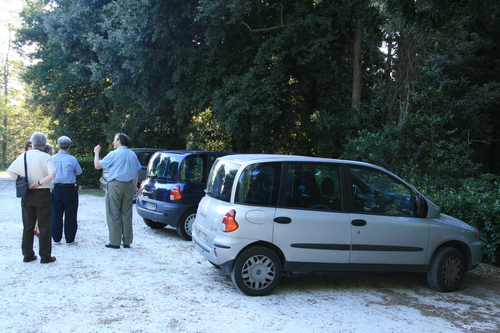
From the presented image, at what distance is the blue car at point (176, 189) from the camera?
29.2 ft

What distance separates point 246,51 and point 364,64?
15.6 ft

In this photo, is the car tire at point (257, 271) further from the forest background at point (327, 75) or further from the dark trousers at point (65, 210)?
the forest background at point (327, 75)

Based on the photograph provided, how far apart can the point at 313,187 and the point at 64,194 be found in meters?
4.70

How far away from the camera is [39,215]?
6.60 m

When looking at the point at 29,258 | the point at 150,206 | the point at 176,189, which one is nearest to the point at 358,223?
the point at 176,189

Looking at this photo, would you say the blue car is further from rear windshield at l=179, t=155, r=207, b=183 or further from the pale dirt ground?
the pale dirt ground

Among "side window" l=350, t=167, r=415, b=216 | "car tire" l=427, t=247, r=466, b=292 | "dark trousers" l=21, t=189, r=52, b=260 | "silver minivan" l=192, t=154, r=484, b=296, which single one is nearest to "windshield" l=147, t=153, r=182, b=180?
"silver minivan" l=192, t=154, r=484, b=296

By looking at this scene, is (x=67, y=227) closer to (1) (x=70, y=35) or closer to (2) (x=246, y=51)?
(2) (x=246, y=51)

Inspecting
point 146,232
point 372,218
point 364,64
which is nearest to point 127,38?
point 364,64

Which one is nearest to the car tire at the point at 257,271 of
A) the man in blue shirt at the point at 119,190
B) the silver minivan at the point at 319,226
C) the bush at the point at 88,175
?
the silver minivan at the point at 319,226

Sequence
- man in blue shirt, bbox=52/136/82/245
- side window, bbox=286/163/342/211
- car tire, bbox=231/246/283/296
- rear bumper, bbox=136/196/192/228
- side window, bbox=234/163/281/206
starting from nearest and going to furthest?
car tire, bbox=231/246/283/296 → side window, bbox=234/163/281/206 → side window, bbox=286/163/342/211 → man in blue shirt, bbox=52/136/82/245 → rear bumper, bbox=136/196/192/228

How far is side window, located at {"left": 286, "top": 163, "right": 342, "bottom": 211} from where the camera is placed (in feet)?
19.6

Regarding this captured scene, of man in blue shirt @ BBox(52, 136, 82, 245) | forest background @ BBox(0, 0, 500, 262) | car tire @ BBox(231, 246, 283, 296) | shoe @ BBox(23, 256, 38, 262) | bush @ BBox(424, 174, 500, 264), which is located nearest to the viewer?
car tire @ BBox(231, 246, 283, 296)

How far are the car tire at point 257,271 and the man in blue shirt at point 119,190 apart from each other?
9.82 feet
